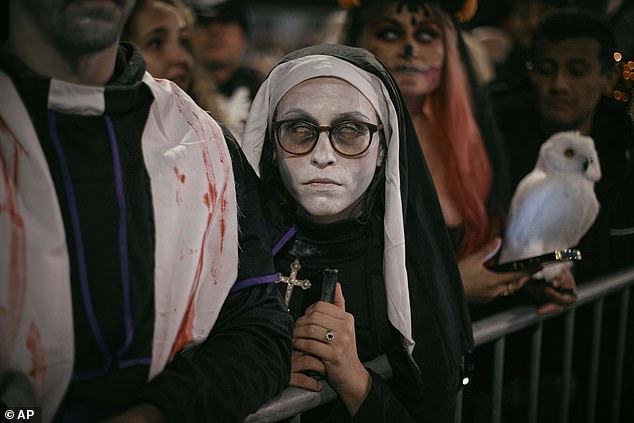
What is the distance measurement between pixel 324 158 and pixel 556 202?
126 centimetres

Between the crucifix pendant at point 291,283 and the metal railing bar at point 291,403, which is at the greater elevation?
the crucifix pendant at point 291,283

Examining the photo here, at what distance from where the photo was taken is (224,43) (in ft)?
14.5

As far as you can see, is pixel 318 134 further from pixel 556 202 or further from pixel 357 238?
pixel 556 202

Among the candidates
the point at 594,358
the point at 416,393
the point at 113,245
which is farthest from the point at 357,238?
the point at 594,358

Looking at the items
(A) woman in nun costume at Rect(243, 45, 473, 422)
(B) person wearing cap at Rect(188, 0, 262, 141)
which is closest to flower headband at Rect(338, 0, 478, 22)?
(A) woman in nun costume at Rect(243, 45, 473, 422)

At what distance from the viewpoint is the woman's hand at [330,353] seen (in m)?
1.71

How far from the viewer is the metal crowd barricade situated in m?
1.66

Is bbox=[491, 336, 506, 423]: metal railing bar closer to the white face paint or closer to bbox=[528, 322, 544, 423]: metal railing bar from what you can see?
bbox=[528, 322, 544, 423]: metal railing bar

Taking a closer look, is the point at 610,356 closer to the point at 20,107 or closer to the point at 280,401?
the point at 280,401

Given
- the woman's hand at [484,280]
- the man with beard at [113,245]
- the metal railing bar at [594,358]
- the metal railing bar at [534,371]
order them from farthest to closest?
1. the metal railing bar at [594,358]
2. the woman's hand at [484,280]
3. the metal railing bar at [534,371]
4. the man with beard at [113,245]

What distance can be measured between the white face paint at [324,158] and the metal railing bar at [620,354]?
1.60 meters

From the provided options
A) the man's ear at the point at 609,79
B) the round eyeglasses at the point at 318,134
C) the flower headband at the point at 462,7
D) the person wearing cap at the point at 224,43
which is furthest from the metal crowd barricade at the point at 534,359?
the person wearing cap at the point at 224,43

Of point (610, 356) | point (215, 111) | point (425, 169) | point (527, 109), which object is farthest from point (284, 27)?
point (425, 169)

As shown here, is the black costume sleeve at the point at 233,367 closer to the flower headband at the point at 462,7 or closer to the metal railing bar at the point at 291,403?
the metal railing bar at the point at 291,403
